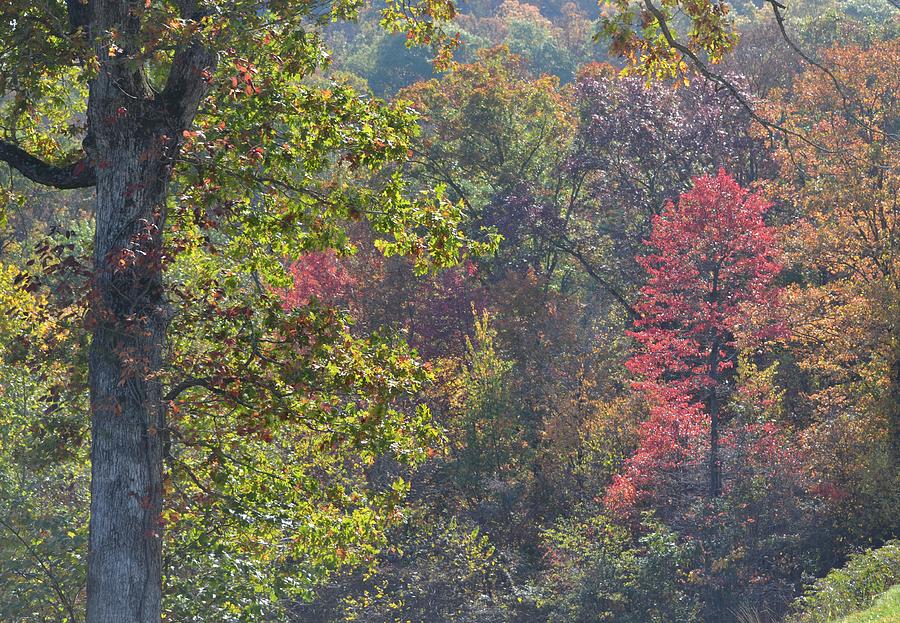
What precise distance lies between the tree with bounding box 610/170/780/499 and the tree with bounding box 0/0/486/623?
48.1 ft

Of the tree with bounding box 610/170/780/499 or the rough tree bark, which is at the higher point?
the tree with bounding box 610/170/780/499

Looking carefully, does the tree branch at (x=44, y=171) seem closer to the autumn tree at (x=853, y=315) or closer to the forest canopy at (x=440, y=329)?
the forest canopy at (x=440, y=329)

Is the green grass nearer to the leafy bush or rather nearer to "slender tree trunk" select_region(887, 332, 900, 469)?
the leafy bush

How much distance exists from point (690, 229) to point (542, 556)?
28.4 feet

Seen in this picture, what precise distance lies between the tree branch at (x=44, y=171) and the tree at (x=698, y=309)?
16695 millimetres

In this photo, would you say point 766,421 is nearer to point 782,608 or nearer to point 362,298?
point 782,608

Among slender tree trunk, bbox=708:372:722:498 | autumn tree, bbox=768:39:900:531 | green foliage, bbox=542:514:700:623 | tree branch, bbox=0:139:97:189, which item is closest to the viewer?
tree branch, bbox=0:139:97:189

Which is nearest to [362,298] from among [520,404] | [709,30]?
[520,404]

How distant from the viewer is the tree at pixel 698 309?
23.9 metres

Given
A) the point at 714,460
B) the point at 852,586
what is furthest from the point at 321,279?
the point at 852,586

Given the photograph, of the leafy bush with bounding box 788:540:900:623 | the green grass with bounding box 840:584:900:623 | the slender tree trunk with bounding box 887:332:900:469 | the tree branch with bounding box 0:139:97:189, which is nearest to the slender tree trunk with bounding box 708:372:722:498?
the slender tree trunk with bounding box 887:332:900:469

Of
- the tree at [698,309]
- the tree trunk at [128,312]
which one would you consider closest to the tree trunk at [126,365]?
the tree trunk at [128,312]

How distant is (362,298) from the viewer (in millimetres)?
33531

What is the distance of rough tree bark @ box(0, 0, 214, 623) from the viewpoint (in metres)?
8.77
